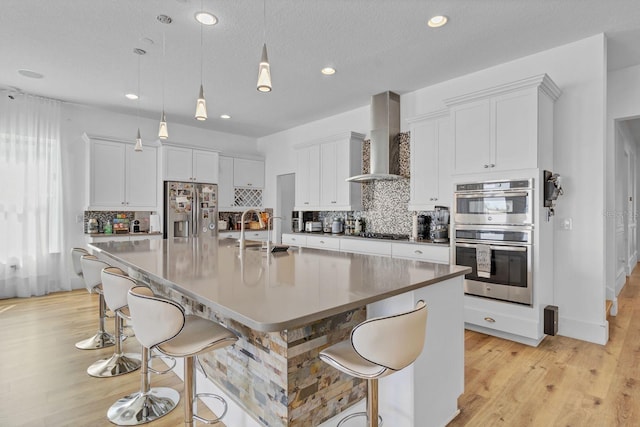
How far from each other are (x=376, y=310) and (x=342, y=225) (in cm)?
371

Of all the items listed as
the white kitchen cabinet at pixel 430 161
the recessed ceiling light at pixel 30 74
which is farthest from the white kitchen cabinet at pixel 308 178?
the recessed ceiling light at pixel 30 74

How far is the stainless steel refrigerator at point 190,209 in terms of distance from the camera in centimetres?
580

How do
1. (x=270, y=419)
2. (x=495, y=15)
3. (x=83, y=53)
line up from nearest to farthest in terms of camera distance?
1. (x=270, y=419)
2. (x=495, y=15)
3. (x=83, y=53)

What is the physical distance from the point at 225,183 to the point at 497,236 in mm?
4973

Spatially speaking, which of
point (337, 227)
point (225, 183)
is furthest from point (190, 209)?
point (337, 227)

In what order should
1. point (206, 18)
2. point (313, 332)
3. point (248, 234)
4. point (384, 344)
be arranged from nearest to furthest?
point (384, 344), point (313, 332), point (206, 18), point (248, 234)

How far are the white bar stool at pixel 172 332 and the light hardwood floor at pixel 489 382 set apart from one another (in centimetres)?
69

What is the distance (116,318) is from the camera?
8.52 ft

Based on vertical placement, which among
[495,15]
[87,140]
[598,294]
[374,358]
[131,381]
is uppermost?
[495,15]

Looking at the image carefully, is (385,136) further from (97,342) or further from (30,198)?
(30,198)

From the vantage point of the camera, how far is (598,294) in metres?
3.14

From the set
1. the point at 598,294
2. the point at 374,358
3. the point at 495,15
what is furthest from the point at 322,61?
the point at 598,294

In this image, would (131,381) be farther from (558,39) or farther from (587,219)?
(558,39)

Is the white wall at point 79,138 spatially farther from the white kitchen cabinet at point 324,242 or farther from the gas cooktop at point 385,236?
the gas cooktop at point 385,236
